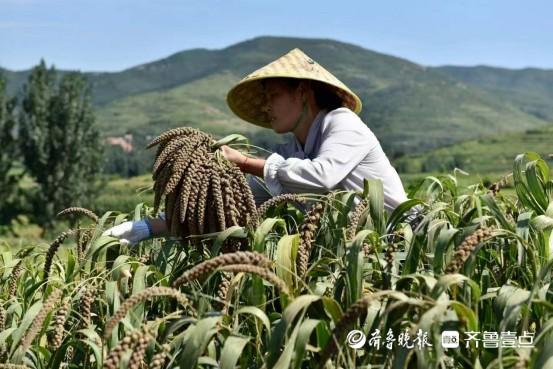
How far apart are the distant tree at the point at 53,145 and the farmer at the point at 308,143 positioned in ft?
154

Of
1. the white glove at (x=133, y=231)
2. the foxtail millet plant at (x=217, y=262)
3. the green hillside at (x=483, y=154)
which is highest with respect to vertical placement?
the foxtail millet plant at (x=217, y=262)

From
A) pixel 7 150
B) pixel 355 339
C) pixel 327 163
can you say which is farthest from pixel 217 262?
pixel 7 150

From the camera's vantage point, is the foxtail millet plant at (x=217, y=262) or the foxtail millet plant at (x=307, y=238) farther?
the foxtail millet plant at (x=307, y=238)

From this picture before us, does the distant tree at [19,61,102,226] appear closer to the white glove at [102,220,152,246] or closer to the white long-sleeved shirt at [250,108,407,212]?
the white long-sleeved shirt at [250,108,407,212]

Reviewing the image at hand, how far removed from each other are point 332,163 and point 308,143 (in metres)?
0.46

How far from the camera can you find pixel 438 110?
189750 millimetres

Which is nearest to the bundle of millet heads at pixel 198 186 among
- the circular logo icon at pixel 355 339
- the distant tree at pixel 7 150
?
the circular logo icon at pixel 355 339

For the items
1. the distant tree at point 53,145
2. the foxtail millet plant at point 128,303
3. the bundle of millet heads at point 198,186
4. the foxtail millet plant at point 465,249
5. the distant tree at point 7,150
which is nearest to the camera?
the foxtail millet plant at point 128,303

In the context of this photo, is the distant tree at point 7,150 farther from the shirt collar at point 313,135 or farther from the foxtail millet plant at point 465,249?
the foxtail millet plant at point 465,249

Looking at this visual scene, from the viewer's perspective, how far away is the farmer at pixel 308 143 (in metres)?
3.68

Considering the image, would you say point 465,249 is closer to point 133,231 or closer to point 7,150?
point 133,231

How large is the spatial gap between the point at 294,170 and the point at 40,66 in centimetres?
5093

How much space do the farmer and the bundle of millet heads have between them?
0.16 metres

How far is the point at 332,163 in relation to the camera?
3.73 metres
